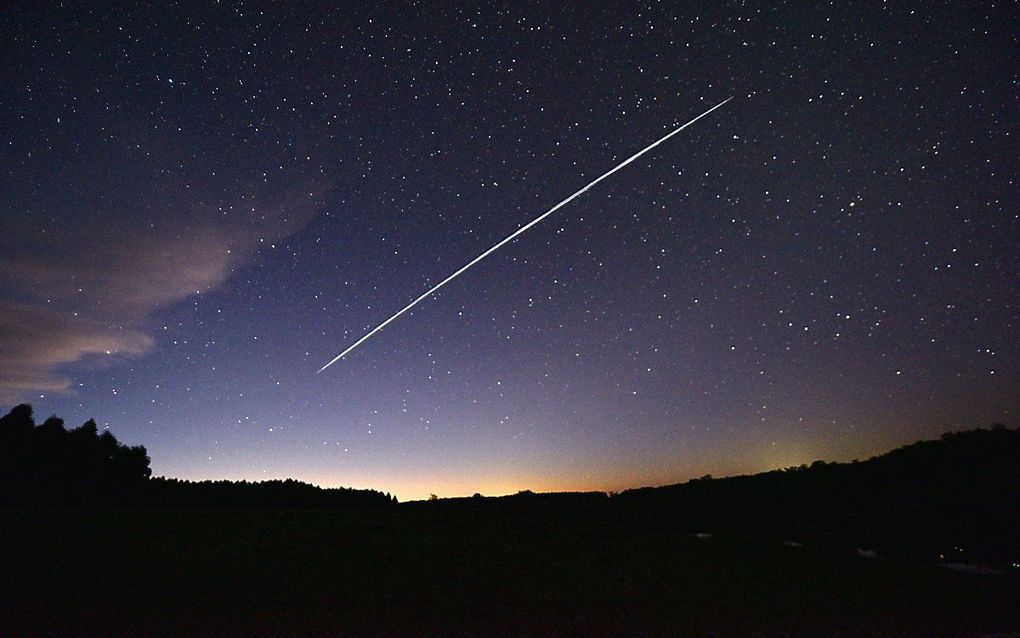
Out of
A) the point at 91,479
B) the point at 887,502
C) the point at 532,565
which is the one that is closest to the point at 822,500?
the point at 887,502

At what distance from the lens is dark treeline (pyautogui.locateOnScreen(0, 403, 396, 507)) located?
32.7m

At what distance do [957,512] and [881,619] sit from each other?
70.1 ft

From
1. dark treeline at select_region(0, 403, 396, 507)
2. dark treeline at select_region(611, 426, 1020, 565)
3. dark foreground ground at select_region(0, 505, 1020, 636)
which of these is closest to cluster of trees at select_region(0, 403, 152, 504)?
dark treeline at select_region(0, 403, 396, 507)

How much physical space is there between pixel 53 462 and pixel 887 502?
5038 centimetres

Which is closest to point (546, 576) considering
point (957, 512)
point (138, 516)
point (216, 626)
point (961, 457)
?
point (216, 626)

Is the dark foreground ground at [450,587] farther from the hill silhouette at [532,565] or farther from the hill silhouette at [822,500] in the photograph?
the hill silhouette at [822,500]

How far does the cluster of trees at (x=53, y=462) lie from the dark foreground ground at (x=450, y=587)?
20895mm

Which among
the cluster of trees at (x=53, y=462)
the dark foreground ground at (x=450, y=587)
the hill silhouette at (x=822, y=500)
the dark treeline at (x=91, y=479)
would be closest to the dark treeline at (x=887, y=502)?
the hill silhouette at (x=822, y=500)

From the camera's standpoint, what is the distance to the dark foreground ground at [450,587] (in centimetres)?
876

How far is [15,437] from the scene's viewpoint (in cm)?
4281

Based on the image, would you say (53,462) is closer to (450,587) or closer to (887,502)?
(450,587)

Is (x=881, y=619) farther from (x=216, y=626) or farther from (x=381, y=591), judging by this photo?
(x=216, y=626)

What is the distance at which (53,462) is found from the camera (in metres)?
43.3

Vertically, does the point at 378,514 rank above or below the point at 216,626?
above
